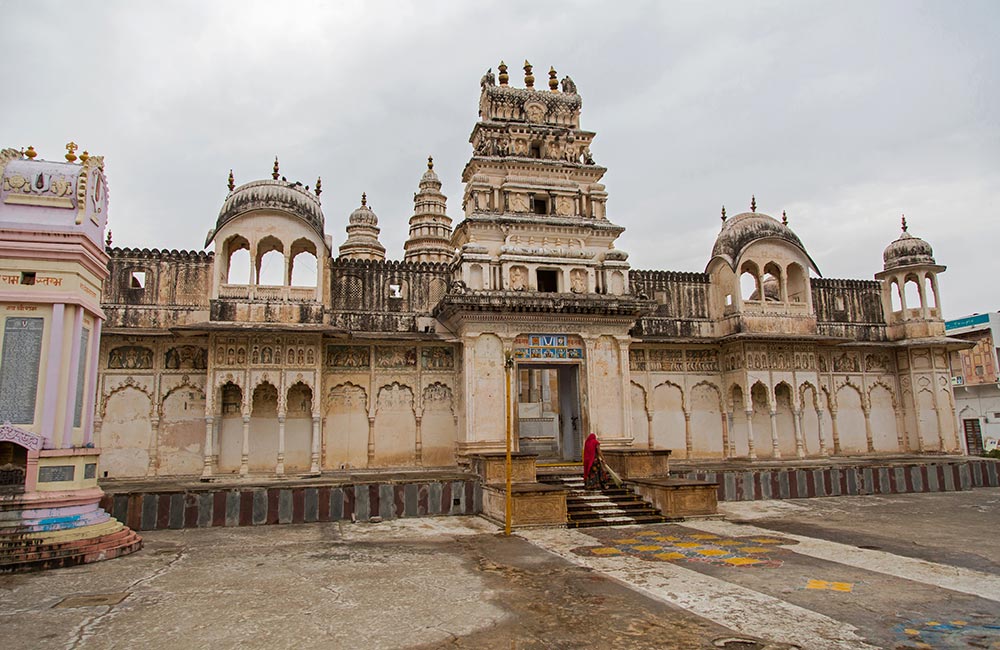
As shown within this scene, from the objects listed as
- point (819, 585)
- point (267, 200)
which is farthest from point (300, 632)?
point (267, 200)

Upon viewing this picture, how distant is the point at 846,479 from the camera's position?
59.8 feet

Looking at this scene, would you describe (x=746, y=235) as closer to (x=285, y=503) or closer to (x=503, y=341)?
(x=503, y=341)

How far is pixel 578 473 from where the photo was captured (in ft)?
55.0

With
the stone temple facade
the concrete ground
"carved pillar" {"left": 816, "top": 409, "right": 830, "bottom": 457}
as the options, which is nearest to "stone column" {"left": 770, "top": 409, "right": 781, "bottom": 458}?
the stone temple facade

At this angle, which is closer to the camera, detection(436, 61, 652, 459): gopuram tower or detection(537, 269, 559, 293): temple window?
detection(436, 61, 652, 459): gopuram tower

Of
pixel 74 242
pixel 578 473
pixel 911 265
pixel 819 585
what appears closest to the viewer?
pixel 819 585

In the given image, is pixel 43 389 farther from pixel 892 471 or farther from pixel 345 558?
pixel 892 471

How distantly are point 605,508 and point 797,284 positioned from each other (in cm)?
1261

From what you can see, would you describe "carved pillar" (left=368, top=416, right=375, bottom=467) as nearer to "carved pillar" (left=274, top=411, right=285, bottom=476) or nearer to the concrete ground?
"carved pillar" (left=274, top=411, right=285, bottom=476)

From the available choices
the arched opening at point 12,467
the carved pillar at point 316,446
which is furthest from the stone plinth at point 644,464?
the arched opening at point 12,467

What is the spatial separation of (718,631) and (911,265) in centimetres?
2196

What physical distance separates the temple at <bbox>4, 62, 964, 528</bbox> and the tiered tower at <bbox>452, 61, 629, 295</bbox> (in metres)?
0.07

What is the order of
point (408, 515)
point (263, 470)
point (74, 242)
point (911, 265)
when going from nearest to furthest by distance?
point (74, 242) → point (408, 515) → point (263, 470) → point (911, 265)

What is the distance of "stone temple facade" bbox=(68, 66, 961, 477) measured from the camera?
714 inches
